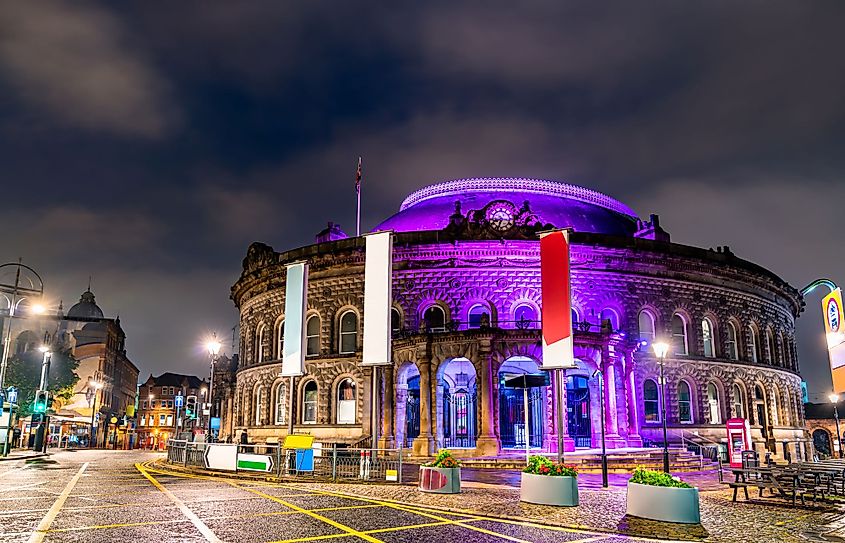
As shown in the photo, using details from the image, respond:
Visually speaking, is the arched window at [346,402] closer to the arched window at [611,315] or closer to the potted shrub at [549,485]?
the arched window at [611,315]

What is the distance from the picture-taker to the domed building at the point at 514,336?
109 ft

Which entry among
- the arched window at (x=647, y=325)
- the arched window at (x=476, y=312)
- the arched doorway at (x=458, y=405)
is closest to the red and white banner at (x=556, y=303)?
the arched doorway at (x=458, y=405)

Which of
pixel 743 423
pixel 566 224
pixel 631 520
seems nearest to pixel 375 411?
pixel 631 520

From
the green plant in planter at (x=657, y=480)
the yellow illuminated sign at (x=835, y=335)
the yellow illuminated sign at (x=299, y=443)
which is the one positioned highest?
A: the yellow illuminated sign at (x=835, y=335)

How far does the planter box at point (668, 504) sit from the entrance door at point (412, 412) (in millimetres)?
24501

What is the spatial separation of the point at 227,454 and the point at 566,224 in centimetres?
2614

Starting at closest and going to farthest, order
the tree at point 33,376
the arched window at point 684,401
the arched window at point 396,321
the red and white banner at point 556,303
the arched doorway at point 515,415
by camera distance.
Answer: the red and white banner at point 556,303 < the arched doorway at point 515,415 < the arched window at point 396,321 < the arched window at point 684,401 < the tree at point 33,376

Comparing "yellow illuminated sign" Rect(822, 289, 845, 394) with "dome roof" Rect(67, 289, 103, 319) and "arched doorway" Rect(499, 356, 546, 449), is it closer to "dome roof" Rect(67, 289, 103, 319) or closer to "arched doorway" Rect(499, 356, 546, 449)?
"arched doorway" Rect(499, 356, 546, 449)

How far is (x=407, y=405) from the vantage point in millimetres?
38281

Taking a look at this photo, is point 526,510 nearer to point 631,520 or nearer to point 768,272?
point 631,520

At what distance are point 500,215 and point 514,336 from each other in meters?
9.00

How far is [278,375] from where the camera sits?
44.2 meters

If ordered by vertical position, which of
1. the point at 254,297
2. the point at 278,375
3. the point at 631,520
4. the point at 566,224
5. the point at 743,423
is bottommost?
the point at 631,520

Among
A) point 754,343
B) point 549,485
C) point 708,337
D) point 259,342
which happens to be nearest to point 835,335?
point 708,337
